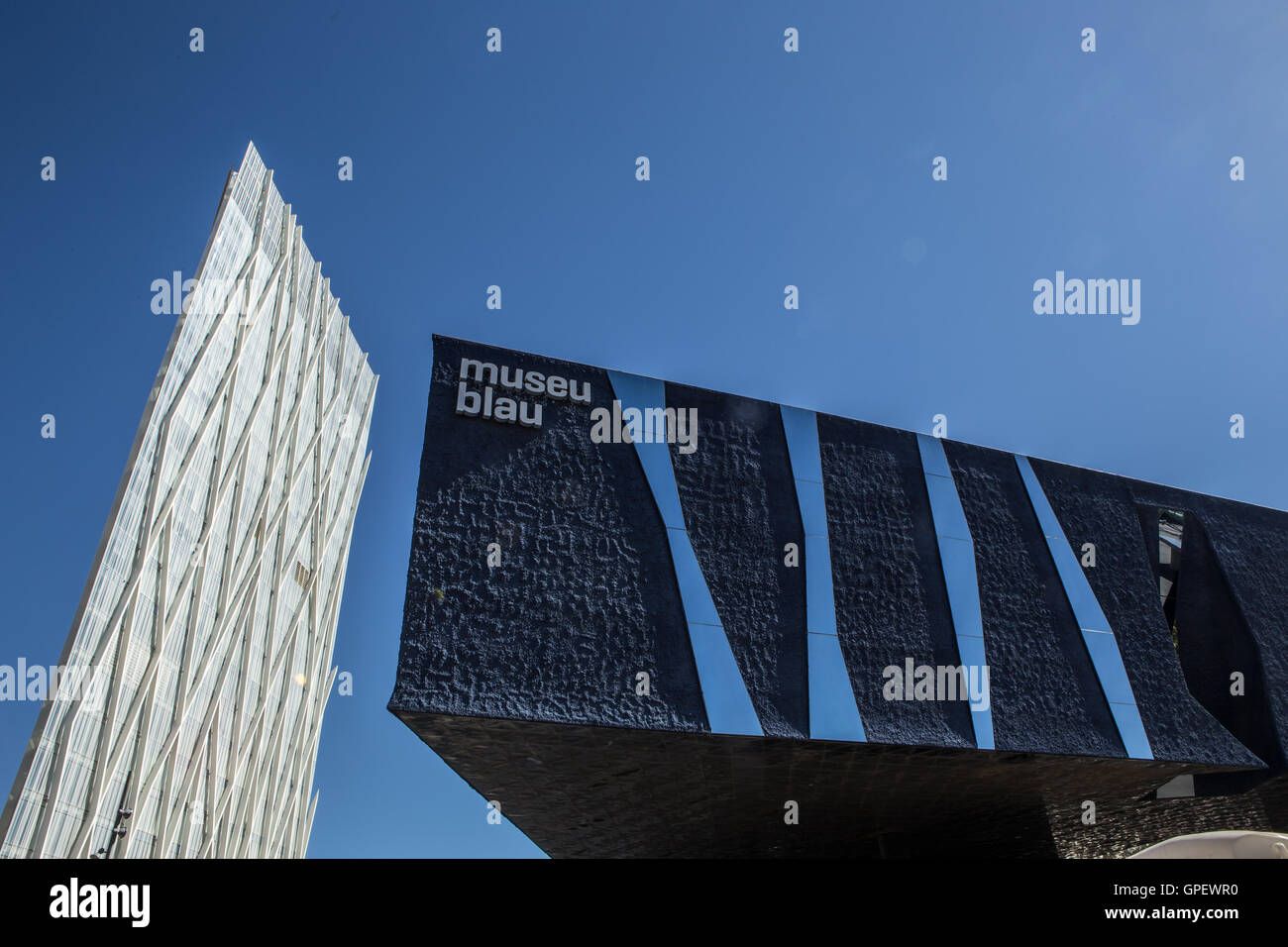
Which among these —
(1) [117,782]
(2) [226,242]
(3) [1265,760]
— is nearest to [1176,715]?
(3) [1265,760]

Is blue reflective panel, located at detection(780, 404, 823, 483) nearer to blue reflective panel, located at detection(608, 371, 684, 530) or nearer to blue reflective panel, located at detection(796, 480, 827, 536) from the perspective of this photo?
blue reflective panel, located at detection(796, 480, 827, 536)

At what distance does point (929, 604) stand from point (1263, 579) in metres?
9.39

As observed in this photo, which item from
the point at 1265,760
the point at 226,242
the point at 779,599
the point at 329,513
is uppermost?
the point at 226,242

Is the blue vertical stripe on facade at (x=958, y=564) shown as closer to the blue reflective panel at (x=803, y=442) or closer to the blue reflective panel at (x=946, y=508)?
the blue reflective panel at (x=946, y=508)

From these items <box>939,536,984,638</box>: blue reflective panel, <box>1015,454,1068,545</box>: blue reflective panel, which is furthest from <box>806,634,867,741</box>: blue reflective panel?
<box>1015,454,1068,545</box>: blue reflective panel

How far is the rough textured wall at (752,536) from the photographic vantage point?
13.3m

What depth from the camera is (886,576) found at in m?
14.9

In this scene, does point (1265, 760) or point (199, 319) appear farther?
point (199, 319)

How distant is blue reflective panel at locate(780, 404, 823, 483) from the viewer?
15305mm

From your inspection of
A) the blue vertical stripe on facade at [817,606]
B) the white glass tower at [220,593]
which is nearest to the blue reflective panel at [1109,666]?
the blue vertical stripe on facade at [817,606]

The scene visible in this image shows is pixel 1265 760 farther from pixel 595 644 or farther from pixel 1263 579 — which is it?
pixel 595 644

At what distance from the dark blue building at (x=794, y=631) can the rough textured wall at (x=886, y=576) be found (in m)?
0.05

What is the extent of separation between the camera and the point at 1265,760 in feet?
53.9
